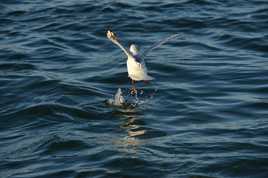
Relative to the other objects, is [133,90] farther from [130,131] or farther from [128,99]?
[130,131]

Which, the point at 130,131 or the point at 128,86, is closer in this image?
the point at 130,131

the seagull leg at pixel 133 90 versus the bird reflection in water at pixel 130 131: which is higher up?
the seagull leg at pixel 133 90

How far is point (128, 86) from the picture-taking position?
16.9 metres

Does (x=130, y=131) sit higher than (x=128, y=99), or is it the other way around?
(x=128, y=99)

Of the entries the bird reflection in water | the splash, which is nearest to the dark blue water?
the bird reflection in water

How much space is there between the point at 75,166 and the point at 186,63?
21.6 ft

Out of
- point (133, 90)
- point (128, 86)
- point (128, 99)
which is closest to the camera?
point (128, 99)

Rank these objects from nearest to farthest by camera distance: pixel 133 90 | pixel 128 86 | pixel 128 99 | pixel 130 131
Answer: pixel 130 131 < pixel 128 99 < pixel 133 90 < pixel 128 86

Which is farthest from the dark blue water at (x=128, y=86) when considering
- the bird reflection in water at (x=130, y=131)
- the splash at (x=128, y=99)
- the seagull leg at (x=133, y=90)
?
the seagull leg at (x=133, y=90)

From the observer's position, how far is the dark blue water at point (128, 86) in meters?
12.7

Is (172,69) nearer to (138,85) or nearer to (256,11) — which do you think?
(138,85)

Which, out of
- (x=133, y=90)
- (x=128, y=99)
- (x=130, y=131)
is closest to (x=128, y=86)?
(x=133, y=90)

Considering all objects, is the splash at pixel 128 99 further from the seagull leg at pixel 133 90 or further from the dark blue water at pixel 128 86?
the dark blue water at pixel 128 86

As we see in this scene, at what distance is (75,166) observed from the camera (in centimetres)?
1248
